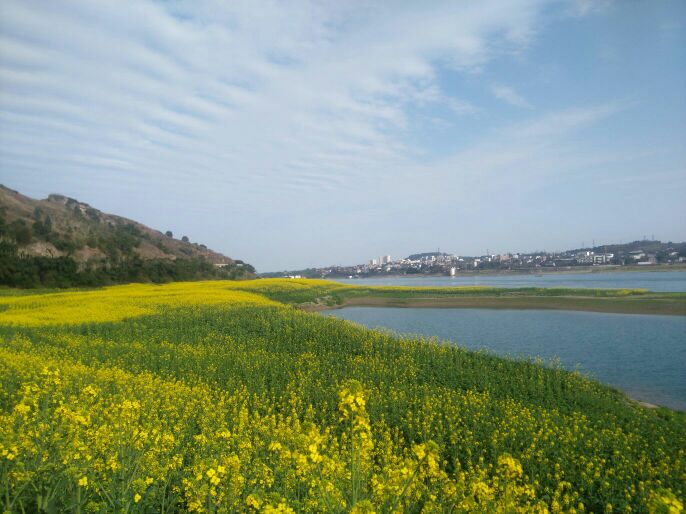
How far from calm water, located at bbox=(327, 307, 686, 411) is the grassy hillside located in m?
3.74

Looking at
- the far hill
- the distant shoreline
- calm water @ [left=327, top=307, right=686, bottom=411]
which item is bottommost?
calm water @ [left=327, top=307, right=686, bottom=411]

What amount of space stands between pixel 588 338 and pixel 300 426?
841 inches

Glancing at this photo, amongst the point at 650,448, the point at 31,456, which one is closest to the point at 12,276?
the point at 31,456

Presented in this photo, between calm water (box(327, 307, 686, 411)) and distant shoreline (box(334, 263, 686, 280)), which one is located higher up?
distant shoreline (box(334, 263, 686, 280))

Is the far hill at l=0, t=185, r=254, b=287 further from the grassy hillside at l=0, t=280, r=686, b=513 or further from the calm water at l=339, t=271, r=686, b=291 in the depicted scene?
the calm water at l=339, t=271, r=686, b=291

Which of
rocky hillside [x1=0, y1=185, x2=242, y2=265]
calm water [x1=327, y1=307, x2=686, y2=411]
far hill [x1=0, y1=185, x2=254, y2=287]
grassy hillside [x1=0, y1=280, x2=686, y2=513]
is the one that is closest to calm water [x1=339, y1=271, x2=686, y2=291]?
calm water [x1=327, y1=307, x2=686, y2=411]

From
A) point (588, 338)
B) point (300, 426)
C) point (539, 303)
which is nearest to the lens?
point (300, 426)

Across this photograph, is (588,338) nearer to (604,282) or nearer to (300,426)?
(300,426)

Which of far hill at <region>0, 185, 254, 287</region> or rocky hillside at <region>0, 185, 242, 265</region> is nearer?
far hill at <region>0, 185, 254, 287</region>

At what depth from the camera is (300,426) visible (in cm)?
526

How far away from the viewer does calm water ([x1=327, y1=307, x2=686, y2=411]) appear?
14555 mm

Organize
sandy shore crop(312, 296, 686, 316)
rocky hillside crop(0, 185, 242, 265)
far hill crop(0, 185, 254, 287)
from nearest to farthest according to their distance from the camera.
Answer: sandy shore crop(312, 296, 686, 316) < far hill crop(0, 185, 254, 287) < rocky hillside crop(0, 185, 242, 265)

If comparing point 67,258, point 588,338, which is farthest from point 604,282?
point 67,258

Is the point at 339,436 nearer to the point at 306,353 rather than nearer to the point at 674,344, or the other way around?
the point at 306,353
